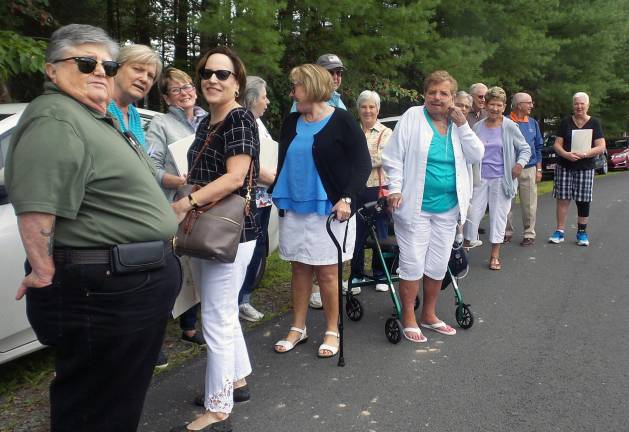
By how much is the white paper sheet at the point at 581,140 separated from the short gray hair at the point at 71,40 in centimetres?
718

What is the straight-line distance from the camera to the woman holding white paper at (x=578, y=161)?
7949 millimetres

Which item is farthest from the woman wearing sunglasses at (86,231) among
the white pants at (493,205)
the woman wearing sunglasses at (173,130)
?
the white pants at (493,205)

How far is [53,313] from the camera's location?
2111 millimetres

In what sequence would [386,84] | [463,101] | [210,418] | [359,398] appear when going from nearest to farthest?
[210,418], [359,398], [463,101], [386,84]

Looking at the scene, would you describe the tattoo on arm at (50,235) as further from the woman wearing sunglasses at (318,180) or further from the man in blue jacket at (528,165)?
the man in blue jacket at (528,165)

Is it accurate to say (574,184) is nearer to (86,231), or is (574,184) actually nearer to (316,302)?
(316,302)

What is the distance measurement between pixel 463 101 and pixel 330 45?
4.10m

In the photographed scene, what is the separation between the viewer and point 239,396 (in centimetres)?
344

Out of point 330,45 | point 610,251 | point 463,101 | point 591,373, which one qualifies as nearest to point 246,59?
point 330,45

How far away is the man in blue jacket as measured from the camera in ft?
25.6

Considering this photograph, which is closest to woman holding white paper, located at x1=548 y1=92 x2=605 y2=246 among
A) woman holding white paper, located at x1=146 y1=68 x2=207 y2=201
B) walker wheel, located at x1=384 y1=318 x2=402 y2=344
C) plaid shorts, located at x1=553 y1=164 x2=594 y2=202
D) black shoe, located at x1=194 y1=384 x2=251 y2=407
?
plaid shorts, located at x1=553 y1=164 x2=594 y2=202

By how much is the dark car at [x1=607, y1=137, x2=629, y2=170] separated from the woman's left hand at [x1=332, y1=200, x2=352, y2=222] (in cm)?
2489

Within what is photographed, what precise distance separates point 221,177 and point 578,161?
658 cm

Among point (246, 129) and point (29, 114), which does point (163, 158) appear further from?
point (29, 114)
